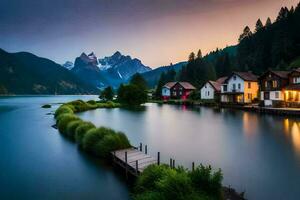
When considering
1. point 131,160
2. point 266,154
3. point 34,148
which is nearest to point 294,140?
point 266,154

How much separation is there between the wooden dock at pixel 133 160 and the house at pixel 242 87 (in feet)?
204

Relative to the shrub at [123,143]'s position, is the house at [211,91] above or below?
above

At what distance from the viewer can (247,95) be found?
253 feet

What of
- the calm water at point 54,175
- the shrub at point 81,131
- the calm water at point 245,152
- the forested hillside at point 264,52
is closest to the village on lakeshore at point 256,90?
the forested hillside at point 264,52

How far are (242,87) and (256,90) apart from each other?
5.49 m

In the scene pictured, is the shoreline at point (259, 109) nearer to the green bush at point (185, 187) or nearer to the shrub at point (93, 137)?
the shrub at point (93, 137)

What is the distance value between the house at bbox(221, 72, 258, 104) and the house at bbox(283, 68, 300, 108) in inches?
612

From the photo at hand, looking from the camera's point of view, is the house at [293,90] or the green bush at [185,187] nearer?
the green bush at [185,187]

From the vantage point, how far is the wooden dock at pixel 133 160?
1766cm

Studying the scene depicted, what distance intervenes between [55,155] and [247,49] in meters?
124

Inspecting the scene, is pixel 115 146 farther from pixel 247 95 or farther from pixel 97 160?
pixel 247 95

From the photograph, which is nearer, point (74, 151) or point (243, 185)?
point (243, 185)

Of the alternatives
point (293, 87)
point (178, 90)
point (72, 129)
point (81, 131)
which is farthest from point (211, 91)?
point (81, 131)

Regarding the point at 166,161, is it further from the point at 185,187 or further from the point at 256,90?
the point at 256,90
